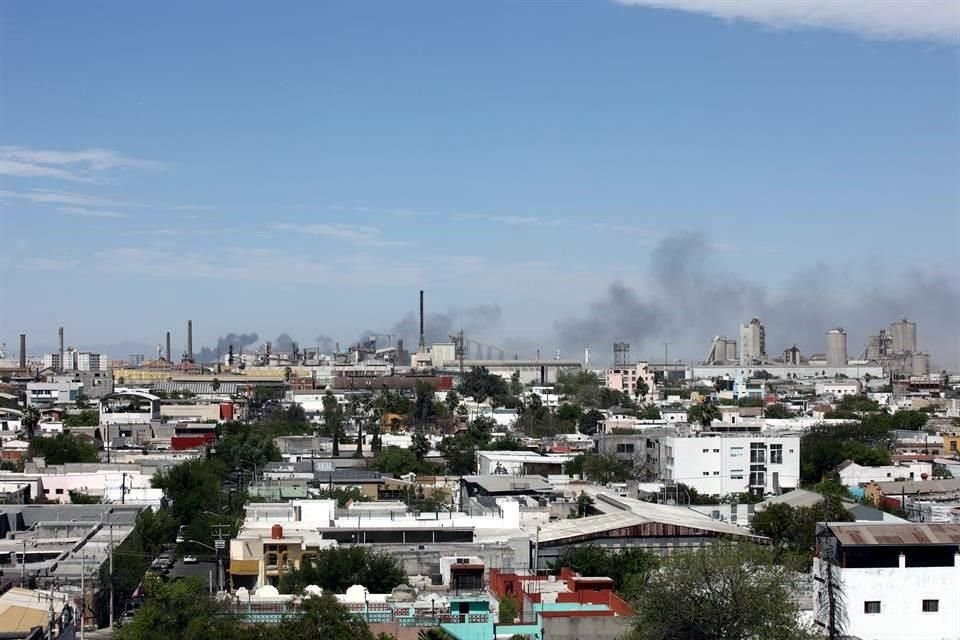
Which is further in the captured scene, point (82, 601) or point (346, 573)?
point (346, 573)

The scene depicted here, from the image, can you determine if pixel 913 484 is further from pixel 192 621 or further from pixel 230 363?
pixel 230 363

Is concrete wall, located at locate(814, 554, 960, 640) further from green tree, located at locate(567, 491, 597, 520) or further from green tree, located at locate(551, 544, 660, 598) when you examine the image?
green tree, located at locate(567, 491, 597, 520)

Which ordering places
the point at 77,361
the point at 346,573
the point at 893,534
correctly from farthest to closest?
the point at 77,361
the point at 346,573
the point at 893,534

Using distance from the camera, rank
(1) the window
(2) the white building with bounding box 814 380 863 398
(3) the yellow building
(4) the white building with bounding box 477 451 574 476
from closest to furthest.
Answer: (1) the window
(4) the white building with bounding box 477 451 574 476
(3) the yellow building
(2) the white building with bounding box 814 380 863 398

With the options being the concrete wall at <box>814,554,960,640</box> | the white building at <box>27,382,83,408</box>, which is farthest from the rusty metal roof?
the white building at <box>27,382,83,408</box>

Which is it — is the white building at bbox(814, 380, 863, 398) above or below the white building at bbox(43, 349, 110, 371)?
below

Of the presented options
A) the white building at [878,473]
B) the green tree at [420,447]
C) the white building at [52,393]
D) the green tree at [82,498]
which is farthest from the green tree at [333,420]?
the white building at [878,473]

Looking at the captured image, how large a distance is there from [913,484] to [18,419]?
34904 mm

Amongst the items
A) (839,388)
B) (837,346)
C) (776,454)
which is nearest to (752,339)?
(837,346)

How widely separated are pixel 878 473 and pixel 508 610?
78.7 feet

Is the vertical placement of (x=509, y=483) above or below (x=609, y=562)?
above

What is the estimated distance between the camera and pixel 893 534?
1803 cm

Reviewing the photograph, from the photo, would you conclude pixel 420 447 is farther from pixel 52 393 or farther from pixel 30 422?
pixel 52 393

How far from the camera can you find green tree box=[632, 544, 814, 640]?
17.0m
